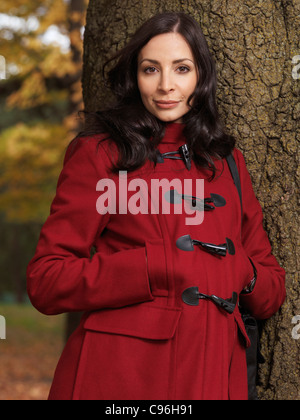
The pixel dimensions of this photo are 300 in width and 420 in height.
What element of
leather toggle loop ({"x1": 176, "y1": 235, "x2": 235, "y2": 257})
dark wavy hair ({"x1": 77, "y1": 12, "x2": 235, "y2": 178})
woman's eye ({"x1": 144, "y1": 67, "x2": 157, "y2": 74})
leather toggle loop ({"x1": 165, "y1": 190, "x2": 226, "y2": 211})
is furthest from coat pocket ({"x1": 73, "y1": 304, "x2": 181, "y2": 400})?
woman's eye ({"x1": 144, "y1": 67, "x2": 157, "y2": 74})

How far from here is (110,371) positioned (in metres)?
1.87

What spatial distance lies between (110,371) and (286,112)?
1370mm

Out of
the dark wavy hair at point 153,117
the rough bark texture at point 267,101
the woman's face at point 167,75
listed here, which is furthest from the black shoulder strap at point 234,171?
the woman's face at point 167,75

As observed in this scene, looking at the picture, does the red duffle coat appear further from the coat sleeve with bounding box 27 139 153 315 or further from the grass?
the grass

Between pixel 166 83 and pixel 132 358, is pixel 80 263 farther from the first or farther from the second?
pixel 166 83

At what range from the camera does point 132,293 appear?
6.14 feet

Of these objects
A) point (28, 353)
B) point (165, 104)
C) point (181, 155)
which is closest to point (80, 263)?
point (181, 155)

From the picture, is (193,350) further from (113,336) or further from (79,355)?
(79,355)

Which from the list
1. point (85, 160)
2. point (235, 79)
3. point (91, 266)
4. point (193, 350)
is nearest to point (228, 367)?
point (193, 350)

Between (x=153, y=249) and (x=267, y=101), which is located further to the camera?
(x=267, y=101)

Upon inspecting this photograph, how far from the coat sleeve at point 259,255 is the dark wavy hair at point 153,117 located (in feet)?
0.72

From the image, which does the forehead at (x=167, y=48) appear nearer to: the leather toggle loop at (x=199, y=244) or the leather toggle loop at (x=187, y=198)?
the leather toggle loop at (x=187, y=198)

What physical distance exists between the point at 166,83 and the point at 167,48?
14 centimetres

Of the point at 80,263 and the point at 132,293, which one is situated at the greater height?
the point at 80,263
